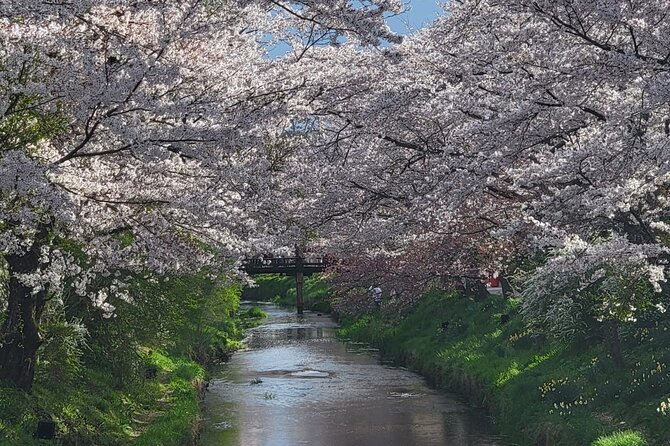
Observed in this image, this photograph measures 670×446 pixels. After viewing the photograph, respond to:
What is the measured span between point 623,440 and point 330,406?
1045 cm

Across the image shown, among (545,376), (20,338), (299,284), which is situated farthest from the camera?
(299,284)

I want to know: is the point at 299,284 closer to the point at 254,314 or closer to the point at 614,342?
the point at 254,314

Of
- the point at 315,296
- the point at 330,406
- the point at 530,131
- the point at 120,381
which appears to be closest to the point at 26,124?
the point at 530,131

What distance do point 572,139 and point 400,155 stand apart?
11.2 ft

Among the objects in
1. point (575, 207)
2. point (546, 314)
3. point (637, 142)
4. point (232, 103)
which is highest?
point (232, 103)

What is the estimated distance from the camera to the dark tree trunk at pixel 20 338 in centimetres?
1295

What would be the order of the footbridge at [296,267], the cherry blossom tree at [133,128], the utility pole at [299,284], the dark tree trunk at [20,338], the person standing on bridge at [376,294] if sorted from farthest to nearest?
1. the footbridge at [296,267]
2. the utility pole at [299,284]
3. the person standing on bridge at [376,294]
4. the dark tree trunk at [20,338]
5. the cherry blossom tree at [133,128]

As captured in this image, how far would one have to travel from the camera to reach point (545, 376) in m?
17.0

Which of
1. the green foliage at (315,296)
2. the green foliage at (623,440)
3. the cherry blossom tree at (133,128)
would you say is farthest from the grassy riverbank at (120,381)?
the green foliage at (315,296)

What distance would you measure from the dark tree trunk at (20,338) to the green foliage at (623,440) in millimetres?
8716

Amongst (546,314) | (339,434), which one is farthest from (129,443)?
(546,314)

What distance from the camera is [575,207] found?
33.4ft

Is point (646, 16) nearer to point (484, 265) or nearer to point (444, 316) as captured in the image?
point (484, 265)

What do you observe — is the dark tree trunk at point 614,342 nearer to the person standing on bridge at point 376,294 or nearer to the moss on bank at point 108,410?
the moss on bank at point 108,410
